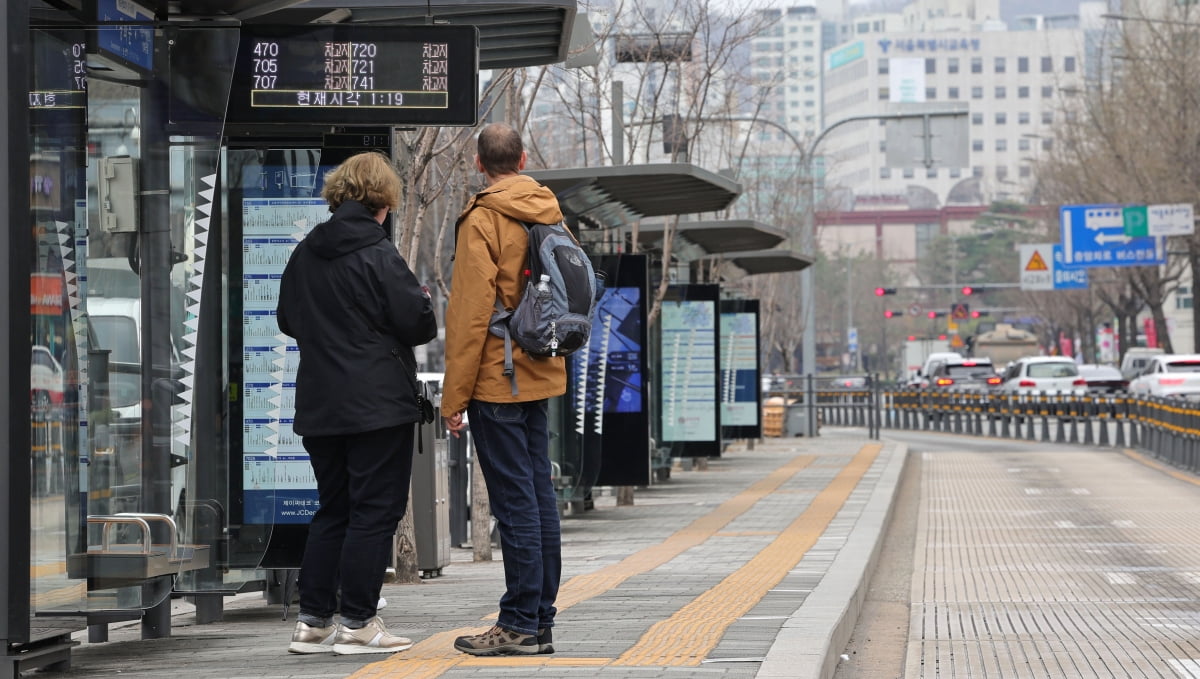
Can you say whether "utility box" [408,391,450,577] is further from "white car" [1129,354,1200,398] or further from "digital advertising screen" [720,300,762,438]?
"white car" [1129,354,1200,398]

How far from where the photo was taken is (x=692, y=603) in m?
9.11

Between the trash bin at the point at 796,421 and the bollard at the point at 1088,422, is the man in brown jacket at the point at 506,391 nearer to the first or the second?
the bollard at the point at 1088,422

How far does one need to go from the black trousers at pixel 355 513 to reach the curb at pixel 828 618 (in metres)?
1.43

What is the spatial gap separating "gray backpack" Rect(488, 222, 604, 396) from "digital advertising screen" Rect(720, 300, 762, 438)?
66.0ft

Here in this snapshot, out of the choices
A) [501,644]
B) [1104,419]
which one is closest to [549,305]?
[501,644]

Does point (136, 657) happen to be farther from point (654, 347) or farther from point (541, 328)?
point (654, 347)

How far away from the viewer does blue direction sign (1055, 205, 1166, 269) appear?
52.6 meters

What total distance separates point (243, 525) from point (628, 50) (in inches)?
576

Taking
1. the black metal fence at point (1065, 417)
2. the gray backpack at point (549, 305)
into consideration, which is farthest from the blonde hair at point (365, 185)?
the black metal fence at point (1065, 417)

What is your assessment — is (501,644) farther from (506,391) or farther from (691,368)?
(691,368)

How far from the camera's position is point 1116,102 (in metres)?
53.6

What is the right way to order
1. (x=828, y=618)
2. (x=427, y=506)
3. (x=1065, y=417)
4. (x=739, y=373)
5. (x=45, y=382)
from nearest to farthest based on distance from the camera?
(x=45, y=382)
(x=828, y=618)
(x=427, y=506)
(x=739, y=373)
(x=1065, y=417)

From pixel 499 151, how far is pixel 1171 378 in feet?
122

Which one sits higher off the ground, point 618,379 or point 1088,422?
point 618,379
